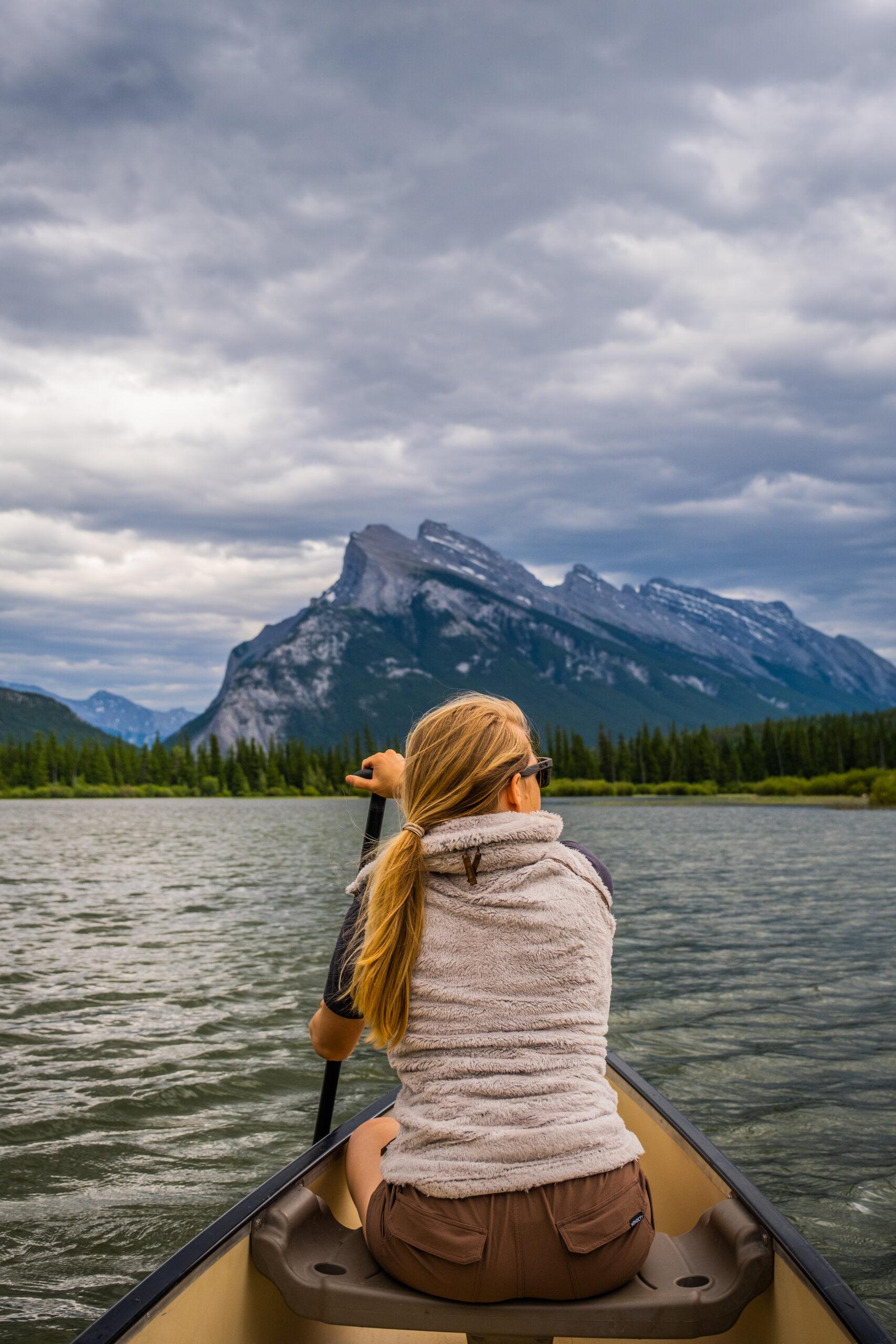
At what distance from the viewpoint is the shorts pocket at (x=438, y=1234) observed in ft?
9.73

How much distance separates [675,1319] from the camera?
3.17 meters

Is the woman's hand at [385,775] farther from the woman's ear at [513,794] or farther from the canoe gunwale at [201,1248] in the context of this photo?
the canoe gunwale at [201,1248]

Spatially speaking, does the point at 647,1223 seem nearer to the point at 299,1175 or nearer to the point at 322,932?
the point at 299,1175

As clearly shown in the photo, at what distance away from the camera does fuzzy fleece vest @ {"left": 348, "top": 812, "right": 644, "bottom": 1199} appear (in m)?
3.00

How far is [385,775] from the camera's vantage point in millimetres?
4141

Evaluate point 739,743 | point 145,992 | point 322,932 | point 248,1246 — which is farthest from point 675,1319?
point 739,743

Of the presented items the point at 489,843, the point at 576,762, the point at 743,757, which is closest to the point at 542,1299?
the point at 489,843

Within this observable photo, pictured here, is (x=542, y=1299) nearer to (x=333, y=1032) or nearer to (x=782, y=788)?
(x=333, y=1032)

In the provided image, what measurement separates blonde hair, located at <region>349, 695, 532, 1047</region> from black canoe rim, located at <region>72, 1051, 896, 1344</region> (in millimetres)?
1099

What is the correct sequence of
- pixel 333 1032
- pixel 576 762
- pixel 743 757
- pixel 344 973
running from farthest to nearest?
pixel 576 762 < pixel 743 757 < pixel 333 1032 < pixel 344 973

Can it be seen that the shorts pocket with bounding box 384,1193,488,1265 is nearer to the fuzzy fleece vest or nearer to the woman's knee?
Result: the fuzzy fleece vest

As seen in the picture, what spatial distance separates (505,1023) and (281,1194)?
179 centimetres

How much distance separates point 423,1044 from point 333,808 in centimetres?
11639

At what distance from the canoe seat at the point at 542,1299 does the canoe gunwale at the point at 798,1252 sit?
0.08 meters
